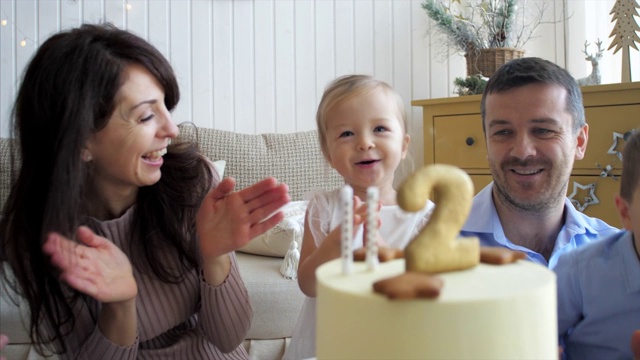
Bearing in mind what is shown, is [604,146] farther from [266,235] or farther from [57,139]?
[57,139]

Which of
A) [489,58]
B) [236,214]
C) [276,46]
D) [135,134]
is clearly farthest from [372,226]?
[276,46]

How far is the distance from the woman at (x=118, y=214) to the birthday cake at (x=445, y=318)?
0.35 m

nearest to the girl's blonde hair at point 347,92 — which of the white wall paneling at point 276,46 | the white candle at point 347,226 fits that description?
the white candle at point 347,226

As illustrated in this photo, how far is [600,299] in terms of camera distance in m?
0.99

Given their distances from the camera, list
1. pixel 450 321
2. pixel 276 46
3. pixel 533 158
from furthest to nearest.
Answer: pixel 276 46 < pixel 533 158 < pixel 450 321

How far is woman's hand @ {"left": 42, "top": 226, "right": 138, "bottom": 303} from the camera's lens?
2.61ft

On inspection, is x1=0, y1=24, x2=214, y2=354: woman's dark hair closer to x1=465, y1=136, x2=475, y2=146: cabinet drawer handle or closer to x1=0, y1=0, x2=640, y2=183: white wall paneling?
x1=465, y1=136, x2=475, y2=146: cabinet drawer handle

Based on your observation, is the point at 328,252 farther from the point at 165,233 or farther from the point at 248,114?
the point at 248,114

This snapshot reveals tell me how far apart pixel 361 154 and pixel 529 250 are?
38 cm

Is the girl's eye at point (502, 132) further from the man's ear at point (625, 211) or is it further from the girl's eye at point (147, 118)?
the girl's eye at point (147, 118)

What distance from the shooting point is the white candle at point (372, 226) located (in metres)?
0.58

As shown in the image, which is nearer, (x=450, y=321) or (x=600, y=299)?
(x=450, y=321)

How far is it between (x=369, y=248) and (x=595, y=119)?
2.01 metres

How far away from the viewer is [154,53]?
1.04m
